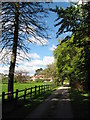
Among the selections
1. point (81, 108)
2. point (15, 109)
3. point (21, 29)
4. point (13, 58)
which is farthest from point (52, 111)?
point (21, 29)

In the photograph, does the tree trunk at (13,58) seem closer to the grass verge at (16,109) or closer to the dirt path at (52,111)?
the grass verge at (16,109)

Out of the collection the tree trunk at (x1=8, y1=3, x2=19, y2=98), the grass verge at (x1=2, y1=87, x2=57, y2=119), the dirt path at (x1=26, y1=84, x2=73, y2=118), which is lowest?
the dirt path at (x1=26, y1=84, x2=73, y2=118)

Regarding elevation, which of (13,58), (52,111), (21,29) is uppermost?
(21,29)

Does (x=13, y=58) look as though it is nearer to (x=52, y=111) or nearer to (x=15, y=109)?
(x=15, y=109)

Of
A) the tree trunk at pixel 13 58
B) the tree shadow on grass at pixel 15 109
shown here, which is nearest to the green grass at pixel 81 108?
the tree shadow on grass at pixel 15 109

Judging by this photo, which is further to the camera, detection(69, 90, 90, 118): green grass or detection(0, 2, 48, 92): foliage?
detection(0, 2, 48, 92): foliage

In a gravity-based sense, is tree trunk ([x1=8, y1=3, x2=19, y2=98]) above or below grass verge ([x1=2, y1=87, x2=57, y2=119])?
above

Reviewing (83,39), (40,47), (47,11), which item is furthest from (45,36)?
(83,39)

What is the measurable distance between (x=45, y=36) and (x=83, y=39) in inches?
67.4

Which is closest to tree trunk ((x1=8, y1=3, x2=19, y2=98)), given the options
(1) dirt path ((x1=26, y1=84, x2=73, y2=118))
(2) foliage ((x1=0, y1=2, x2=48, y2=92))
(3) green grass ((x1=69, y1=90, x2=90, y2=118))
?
(2) foliage ((x1=0, y1=2, x2=48, y2=92))

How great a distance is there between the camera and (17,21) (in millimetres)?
7523

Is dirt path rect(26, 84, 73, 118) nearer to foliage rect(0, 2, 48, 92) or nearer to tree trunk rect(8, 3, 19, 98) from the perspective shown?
tree trunk rect(8, 3, 19, 98)

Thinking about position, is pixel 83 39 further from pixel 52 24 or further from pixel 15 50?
pixel 15 50

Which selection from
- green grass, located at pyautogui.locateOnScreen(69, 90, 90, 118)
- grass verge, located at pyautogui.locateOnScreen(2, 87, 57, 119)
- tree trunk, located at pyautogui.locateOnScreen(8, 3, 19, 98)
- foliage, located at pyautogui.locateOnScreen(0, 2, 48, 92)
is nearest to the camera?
grass verge, located at pyautogui.locateOnScreen(2, 87, 57, 119)
